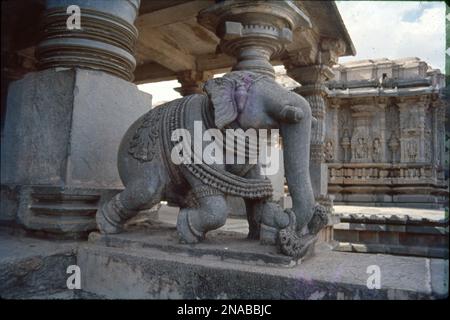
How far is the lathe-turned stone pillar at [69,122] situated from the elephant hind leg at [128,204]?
261 mm

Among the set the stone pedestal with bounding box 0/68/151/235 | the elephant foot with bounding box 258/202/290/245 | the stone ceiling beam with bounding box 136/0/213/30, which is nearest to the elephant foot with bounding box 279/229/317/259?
the elephant foot with bounding box 258/202/290/245

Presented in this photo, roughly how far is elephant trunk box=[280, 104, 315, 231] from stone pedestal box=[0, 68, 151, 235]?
120cm

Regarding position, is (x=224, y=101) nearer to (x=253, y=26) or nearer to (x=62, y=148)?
(x=62, y=148)

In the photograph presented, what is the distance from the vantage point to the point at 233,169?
6.09 feet

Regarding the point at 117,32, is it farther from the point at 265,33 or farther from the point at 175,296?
the point at 265,33

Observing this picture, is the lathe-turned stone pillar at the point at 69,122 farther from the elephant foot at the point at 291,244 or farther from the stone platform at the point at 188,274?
the elephant foot at the point at 291,244

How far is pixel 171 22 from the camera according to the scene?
481 centimetres

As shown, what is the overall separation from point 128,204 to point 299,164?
36.5 inches

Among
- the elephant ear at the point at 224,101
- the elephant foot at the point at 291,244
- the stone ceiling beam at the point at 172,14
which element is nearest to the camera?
the elephant foot at the point at 291,244

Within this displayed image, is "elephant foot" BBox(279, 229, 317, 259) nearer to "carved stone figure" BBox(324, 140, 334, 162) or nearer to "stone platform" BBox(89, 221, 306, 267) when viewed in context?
"stone platform" BBox(89, 221, 306, 267)

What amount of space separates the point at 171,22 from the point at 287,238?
4093mm

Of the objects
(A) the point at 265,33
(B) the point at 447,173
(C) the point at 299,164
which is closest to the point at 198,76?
(A) the point at 265,33

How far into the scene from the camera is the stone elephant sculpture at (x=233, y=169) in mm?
1723

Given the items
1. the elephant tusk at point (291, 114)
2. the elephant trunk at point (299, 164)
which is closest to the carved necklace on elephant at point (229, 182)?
the elephant trunk at point (299, 164)
